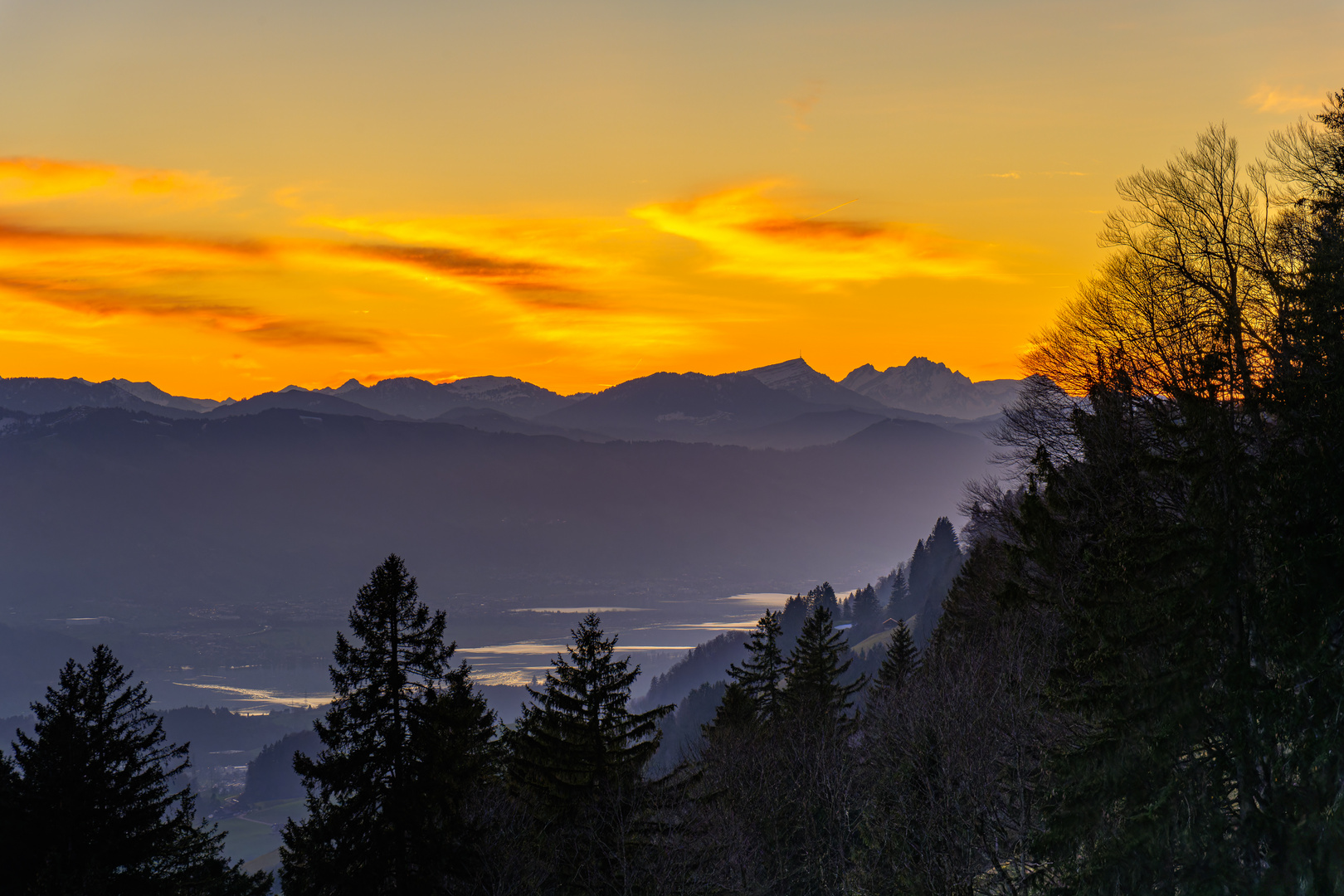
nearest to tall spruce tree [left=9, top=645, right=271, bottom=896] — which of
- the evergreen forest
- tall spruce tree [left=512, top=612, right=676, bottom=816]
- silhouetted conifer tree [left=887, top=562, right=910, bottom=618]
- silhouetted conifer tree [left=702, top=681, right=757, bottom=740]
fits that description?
the evergreen forest

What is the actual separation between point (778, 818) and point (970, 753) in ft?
31.2

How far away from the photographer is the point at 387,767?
23.6 meters

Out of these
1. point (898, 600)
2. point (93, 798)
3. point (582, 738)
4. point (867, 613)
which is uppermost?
point (898, 600)

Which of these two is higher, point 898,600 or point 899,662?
point 898,600

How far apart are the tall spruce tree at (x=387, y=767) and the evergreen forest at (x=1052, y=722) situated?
0.07m

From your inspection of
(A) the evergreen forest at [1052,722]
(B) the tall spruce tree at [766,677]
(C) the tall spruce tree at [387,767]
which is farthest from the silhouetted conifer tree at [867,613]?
(C) the tall spruce tree at [387,767]

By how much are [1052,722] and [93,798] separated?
73.2 feet

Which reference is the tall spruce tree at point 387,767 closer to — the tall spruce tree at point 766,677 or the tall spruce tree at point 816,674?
the tall spruce tree at point 816,674

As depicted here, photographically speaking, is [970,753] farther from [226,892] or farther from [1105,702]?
[226,892]

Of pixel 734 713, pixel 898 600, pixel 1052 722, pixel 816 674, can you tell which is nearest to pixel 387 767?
pixel 1052 722

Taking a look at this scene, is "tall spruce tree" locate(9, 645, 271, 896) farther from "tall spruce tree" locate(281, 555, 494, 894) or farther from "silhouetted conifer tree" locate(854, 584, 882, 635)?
"silhouetted conifer tree" locate(854, 584, 882, 635)

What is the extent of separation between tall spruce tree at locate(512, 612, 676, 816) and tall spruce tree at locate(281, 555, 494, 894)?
279cm

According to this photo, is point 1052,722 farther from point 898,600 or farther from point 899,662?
point 898,600

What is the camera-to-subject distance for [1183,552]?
18203 millimetres
